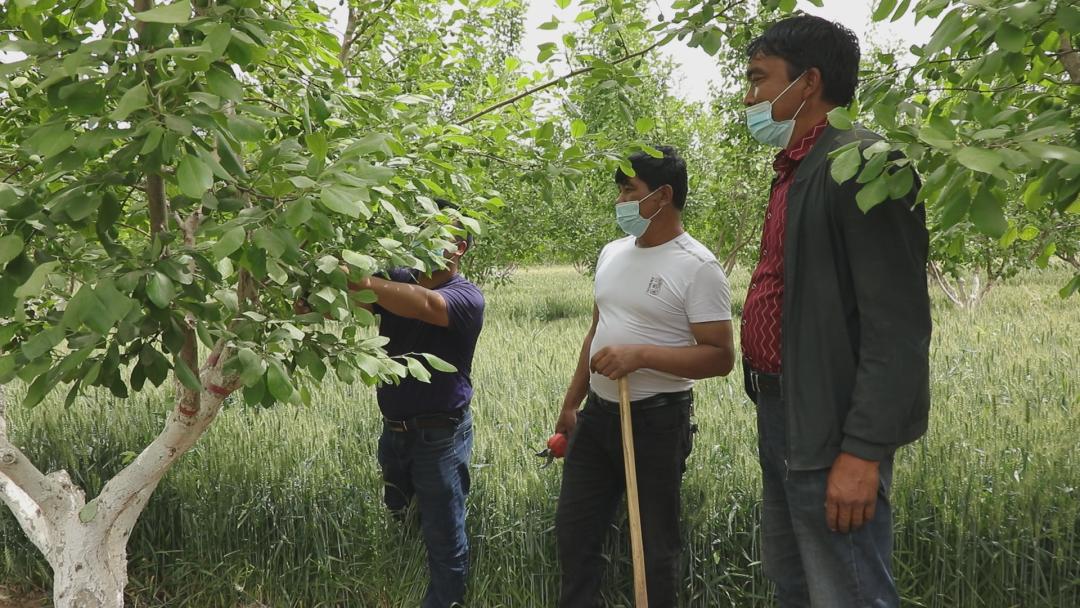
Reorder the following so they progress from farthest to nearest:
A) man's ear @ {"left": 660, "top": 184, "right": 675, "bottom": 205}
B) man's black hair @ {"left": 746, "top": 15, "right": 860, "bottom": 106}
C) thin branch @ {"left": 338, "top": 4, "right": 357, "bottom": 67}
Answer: thin branch @ {"left": 338, "top": 4, "right": 357, "bottom": 67}
man's ear @ {"left": 660, "top": 184, "right": 675, "bottom": 205}
man's black hair @ {"left": 746, "top": 15, "right": 860, "bottom": 106}

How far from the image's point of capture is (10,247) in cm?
138

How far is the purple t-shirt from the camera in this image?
9.89 ft

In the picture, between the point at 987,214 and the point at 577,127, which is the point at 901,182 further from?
the point at 577,127

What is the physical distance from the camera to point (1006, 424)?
13.3 feet

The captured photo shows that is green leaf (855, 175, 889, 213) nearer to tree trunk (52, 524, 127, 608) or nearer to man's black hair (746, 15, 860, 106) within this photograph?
man's black hair (746, 15, 860, 106)

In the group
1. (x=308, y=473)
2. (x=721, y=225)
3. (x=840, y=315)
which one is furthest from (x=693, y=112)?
(x=840, y=315)

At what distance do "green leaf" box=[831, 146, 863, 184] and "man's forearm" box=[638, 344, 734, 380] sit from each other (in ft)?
4.09

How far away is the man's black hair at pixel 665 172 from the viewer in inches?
116

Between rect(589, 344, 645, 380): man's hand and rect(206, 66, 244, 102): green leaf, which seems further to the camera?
rect(589, 344, 645, 380): man's hand

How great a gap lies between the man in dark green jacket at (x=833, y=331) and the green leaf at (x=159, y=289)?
4.56 ft

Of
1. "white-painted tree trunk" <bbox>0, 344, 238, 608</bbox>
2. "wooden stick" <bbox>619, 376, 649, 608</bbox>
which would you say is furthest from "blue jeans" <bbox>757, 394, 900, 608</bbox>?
"white-painted tree trunk" <bbox>0, 344, 238, 608</bbox>

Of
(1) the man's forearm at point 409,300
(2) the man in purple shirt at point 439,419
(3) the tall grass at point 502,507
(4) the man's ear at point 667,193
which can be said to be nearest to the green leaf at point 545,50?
(4) the man's ear at point 667,193

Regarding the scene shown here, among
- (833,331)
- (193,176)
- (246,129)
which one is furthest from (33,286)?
(833,331)

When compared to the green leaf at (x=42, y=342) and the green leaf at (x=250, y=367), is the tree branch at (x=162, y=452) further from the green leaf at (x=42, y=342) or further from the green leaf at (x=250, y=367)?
the green leaf at (x=42, y=342)
